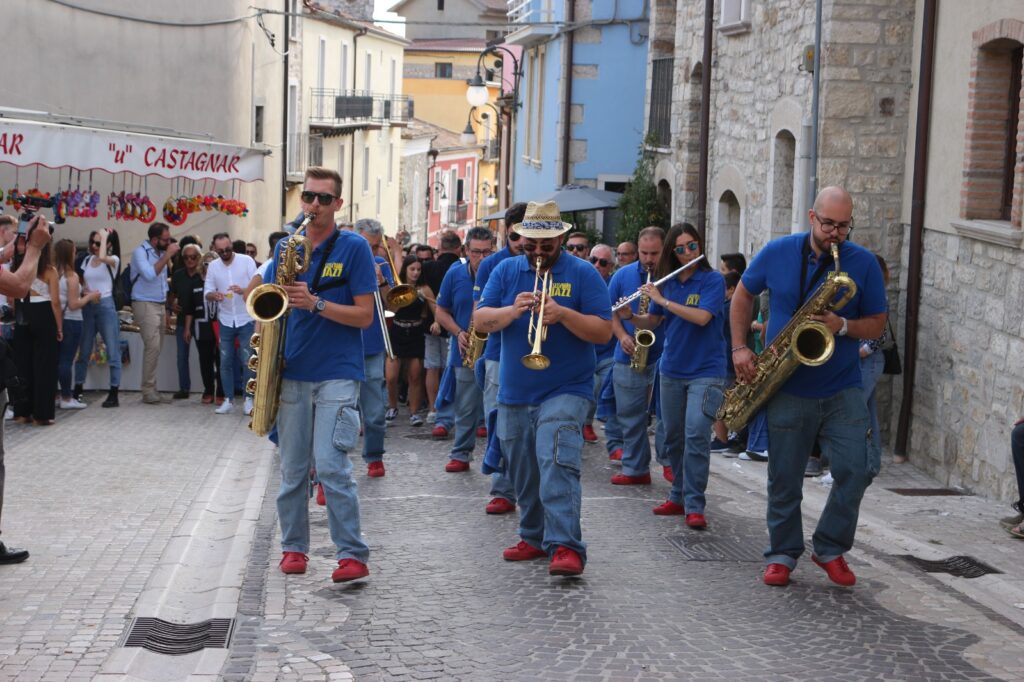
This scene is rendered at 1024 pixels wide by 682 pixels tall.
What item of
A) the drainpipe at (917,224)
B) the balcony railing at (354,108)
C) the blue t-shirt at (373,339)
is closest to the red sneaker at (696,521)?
the blue t-shirt at (373,339)

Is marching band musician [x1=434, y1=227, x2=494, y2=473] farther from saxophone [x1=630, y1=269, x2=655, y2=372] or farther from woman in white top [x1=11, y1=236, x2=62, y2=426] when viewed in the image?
woman in white top [x1=11, y1=236, x2=62, y2=426]

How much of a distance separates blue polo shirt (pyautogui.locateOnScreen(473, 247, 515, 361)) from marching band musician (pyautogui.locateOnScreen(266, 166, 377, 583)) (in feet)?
6.87

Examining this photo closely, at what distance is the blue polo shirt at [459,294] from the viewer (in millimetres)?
11930

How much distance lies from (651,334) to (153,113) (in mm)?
16370

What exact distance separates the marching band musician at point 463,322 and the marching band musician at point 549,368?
4.01m

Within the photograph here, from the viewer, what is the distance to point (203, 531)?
28.1 ft

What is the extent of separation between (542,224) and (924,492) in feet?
16.6

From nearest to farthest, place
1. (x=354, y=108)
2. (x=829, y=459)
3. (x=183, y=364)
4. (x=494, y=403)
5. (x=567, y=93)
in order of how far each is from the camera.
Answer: (x=829, y=459)
(x=494, y=403)
(x=183, y=364)
(x=567, y=93)
(x=354, y=108)

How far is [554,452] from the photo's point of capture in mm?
7297

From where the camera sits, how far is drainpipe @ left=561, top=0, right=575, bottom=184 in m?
29.0

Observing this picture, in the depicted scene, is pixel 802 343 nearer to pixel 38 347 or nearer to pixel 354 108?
pixel 38 347

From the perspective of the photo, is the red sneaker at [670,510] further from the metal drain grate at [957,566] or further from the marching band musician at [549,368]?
the marching band musician at [549,368]

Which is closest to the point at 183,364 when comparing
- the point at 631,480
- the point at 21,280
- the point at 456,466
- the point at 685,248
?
the point at 456,466

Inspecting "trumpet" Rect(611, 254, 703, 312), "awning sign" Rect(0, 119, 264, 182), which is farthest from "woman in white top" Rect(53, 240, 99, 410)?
"trumpet" Rect(611, 254, 703, 312)
